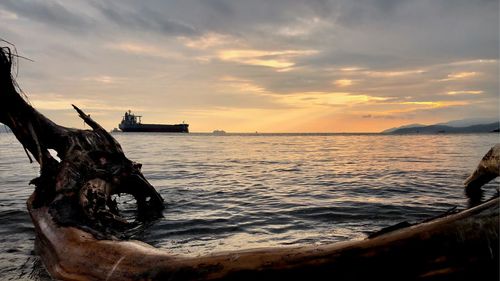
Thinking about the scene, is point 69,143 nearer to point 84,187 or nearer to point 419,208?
point 84,187

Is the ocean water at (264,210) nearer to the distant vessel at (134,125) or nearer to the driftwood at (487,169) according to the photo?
the driftwood at (487,169)

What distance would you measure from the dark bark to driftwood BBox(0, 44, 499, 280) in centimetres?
3

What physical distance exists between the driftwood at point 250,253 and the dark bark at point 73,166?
0.09ft

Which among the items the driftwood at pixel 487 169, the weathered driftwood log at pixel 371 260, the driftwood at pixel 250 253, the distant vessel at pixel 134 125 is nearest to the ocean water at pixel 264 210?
the driftwood at pixel 487 169

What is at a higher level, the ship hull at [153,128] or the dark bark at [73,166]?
the ship hull at [153,128]

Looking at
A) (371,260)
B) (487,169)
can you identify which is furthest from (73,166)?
(487,169)

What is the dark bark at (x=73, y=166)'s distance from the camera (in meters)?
5.40

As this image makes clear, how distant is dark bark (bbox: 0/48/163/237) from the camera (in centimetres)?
540

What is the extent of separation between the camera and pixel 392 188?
11820mm

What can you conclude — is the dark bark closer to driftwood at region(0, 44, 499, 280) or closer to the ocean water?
driftwood at region(0, 44, 499, 280)

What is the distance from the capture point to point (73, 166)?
636cm

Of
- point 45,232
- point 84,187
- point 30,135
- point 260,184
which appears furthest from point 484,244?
point 260,184

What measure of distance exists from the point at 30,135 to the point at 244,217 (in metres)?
4.56

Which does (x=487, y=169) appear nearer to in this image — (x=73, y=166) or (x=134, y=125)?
(x=73, y=166)
